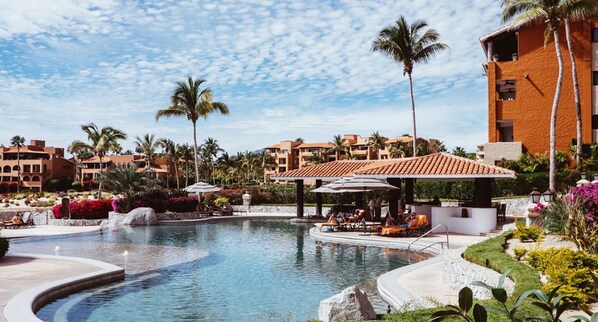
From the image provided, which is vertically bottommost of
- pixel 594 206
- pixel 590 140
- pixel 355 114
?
pixel 594 206

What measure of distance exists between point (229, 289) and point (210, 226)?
1910cm

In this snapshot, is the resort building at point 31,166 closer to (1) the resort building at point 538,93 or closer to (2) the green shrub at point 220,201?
(2) the green shrub at point 220,201

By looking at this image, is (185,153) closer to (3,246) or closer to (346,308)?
(3,246)

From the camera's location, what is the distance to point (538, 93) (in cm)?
3688

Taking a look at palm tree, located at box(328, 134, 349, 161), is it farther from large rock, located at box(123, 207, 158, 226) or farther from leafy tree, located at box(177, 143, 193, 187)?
large rock, located at box(123, 207, 158, 226)

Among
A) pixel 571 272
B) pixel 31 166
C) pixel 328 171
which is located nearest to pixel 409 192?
pixel 328 171

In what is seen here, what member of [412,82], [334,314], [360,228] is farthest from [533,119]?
[334,314]

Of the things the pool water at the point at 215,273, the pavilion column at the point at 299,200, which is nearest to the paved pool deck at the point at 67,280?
the pool water at the point at 215,273

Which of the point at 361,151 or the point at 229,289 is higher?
the point at 361,151

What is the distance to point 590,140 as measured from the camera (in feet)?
115

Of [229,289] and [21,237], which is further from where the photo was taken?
[21,237]

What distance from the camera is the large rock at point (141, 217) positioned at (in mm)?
31405

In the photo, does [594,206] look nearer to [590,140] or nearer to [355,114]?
[590,140]

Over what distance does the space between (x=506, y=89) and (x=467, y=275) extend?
1302 inches
